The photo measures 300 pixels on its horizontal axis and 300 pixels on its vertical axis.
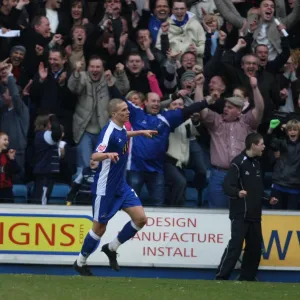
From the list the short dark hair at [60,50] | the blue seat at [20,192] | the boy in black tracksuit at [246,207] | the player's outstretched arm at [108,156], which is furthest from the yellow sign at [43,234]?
the player's outstretched arm at [108,156]

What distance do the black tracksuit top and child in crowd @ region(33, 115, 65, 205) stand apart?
291cm

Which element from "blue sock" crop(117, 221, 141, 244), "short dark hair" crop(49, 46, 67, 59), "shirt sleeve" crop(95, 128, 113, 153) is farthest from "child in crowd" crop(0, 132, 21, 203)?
"shirt sleeve" crop(95, 128, 113, 153)

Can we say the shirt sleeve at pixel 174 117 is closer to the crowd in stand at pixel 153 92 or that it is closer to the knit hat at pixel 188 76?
the crowd in stand at pixel 153 92

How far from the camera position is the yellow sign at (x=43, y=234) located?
591 inches

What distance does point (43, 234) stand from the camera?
15086 mm

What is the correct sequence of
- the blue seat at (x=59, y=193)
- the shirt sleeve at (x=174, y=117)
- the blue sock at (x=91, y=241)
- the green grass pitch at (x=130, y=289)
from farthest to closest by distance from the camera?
the blue seat at (x=59, y=193) → the shirt sleeve at (x=174, y=117) → the blue sock at (x=91, y=241) → the green grass pitch at (x=130, y=289)

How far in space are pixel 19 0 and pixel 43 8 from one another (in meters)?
0.68

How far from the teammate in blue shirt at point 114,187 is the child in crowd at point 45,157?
2767 mm

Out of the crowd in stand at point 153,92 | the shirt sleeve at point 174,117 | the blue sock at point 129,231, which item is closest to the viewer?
the blue sock at point 129,231

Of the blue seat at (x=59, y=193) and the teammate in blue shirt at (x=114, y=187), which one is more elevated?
the teammate in blue shirt at (x=114, y=187)

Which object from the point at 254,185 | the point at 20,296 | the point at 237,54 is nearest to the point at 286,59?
the point at 237,54

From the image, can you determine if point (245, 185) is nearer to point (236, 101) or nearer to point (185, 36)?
point (236, 101)

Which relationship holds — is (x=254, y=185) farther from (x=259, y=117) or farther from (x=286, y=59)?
(x=286, y=59)

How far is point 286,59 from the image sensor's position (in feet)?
55.2
